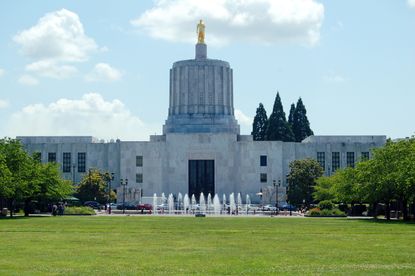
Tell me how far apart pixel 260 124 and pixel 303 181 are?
36665 millimetres

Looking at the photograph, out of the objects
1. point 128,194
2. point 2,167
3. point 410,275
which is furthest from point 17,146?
point 410,275

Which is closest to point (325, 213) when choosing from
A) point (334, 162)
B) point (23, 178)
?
point (23, 178)

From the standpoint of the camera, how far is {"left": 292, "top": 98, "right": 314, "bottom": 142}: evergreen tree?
125 meters

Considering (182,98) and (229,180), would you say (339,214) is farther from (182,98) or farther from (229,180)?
(182,98)

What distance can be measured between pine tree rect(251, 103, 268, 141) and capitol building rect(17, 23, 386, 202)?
18.0 metres

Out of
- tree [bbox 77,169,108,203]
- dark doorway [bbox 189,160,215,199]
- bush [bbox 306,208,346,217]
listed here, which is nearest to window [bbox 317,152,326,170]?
dark doorway [bbox 189,160,215,199]

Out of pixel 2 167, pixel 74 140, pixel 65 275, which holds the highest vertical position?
pixel 74 140

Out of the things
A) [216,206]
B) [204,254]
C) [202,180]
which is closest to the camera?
[204,254]

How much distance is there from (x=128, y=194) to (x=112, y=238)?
70329 mm

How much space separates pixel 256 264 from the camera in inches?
793

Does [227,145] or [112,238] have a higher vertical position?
[227,145]

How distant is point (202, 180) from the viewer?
104375 millimetres

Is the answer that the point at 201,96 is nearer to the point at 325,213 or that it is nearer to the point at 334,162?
the point at 334,162

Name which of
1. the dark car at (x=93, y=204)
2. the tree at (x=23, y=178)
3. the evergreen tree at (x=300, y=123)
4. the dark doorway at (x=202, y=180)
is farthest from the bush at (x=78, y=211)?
the evergreen tree at (x=300, y=123)
